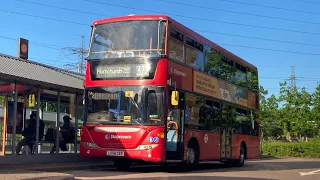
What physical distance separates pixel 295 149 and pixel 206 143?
27.2 m

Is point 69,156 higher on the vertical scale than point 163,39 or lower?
lower

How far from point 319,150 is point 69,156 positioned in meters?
29.6

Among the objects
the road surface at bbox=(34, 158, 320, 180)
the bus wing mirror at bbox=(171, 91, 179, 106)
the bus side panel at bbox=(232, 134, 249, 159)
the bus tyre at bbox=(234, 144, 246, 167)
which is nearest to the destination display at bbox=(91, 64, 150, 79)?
the bus wing mirror at bbox=(171, 91, 179, 106)

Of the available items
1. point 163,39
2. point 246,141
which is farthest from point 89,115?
point 246,141

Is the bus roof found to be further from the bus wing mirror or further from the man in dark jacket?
the man in dark jacket

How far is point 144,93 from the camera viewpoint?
1309cm

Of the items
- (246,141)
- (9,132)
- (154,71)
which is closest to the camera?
(154,71)

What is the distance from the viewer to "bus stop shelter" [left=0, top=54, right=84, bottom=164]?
14344mm

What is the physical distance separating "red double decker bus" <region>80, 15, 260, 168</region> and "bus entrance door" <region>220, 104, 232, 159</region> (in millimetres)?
1992

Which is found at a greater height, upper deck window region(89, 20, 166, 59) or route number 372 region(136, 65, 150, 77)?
upper deck window region(89, 20, 166, 59)

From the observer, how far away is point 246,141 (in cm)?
2058

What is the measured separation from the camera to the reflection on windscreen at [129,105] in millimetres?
13055

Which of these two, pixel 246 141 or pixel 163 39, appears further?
pixel 246 141

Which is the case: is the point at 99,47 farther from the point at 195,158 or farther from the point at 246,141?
the point at 246,141
